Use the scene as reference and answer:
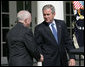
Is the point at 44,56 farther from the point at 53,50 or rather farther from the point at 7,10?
the point at 7,10

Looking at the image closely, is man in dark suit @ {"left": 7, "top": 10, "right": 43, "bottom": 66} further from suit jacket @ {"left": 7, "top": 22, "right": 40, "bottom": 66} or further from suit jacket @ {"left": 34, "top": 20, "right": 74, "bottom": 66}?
suit jacket @ {"left": 34, "top": 20, "right": 74, "bottom": 66}

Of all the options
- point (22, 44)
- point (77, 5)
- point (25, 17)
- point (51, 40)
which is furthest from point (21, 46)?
point (77, 5)

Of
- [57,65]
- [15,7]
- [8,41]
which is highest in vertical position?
[15,7]

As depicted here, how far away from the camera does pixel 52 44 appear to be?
4.80 metres

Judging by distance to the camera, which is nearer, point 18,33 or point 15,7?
point 18,33

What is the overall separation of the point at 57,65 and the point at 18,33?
894 millimetres

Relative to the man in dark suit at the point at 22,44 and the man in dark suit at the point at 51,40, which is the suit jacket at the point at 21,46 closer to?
the man in dark suit at the point at 22,44

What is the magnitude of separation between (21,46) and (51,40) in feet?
2.11

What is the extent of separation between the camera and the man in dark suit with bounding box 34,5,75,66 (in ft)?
15.8

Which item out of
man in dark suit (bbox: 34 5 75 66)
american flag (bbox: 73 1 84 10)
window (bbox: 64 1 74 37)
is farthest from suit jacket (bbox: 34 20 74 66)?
window (bbox: 64 1 74 37)

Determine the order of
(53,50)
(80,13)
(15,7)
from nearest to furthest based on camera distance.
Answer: (53,50) → (80,13) → (15,7)

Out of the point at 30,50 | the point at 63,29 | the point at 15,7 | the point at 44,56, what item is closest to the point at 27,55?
the point at 30,50

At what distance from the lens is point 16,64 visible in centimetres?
441

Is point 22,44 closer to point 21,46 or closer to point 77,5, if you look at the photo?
point 21,46
